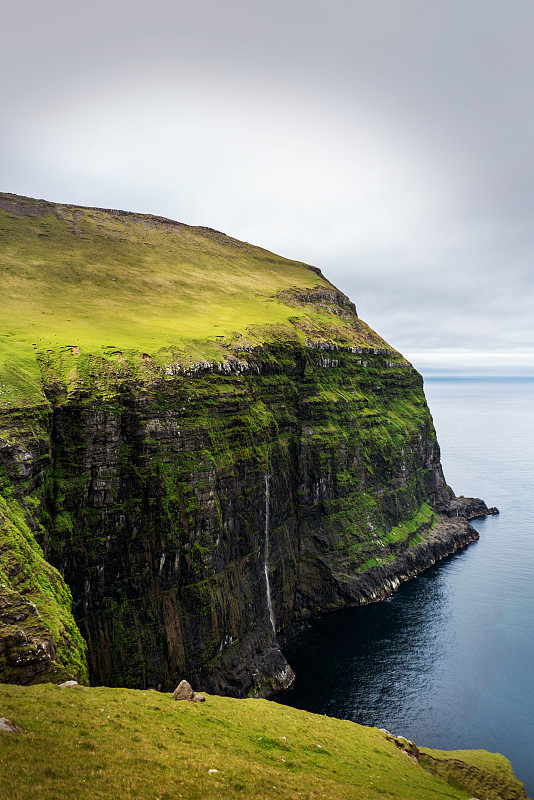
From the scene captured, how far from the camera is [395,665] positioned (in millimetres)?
71750

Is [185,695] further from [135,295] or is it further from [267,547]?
[135,295]

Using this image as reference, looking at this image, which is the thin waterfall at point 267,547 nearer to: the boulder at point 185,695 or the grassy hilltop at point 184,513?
the grassy hilltop at point 184,513

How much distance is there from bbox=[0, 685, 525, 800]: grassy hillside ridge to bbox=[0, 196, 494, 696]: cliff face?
6961 mm

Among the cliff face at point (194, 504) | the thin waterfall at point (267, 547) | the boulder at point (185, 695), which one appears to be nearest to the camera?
the boulder at point (185, 695)

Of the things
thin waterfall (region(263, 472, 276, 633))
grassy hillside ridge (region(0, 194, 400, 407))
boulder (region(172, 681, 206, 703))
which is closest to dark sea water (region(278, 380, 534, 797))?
thin waterfall (region(263, 472, 276, 633))

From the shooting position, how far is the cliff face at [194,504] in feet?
170

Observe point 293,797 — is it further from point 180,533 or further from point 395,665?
point 395,665

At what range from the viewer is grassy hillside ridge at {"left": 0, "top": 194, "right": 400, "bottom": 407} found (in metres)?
67.4

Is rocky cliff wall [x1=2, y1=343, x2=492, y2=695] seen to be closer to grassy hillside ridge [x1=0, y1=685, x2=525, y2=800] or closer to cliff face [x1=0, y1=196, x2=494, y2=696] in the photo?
cliff face [x1=0, y1=196, x2=494, y2=696]

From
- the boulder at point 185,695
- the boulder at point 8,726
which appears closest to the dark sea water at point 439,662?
the boulder at point 185,695

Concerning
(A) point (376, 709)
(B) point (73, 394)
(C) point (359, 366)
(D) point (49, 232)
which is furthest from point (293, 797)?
(D) point (49, 232)

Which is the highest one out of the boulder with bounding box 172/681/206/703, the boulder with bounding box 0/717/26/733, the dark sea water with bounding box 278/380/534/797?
the boulder with bounding box 0/717/26/733

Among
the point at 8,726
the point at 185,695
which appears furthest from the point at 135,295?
the point at 8,726

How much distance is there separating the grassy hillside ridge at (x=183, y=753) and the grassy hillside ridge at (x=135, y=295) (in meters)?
33.6
